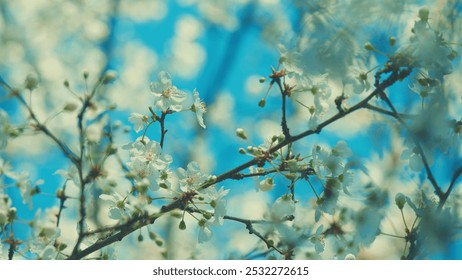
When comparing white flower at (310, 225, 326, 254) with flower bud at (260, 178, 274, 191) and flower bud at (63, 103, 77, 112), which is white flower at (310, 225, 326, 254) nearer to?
flower bud at (260, 178, 274, 191)

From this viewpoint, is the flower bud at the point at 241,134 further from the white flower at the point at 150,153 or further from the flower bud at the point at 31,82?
the flower bud at the point at 31,82

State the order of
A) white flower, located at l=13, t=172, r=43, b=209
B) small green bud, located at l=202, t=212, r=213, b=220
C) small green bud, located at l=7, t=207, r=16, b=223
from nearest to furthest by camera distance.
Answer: small green bud, located at l=202, t=212, r=213, b=220, small green bud, located at l=7, t=207, r=16, b=223, white flower, located at l=13, t=172, r=43, b=209

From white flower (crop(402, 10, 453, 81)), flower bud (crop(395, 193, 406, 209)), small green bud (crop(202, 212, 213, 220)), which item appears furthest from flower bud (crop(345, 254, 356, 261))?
white flower (crop(402, 10, 453, 81))

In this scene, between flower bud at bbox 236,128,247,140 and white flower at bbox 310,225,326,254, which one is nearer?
flower bud at bbox 236,128,247,140

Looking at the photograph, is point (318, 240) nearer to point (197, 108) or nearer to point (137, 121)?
point (197, 108)

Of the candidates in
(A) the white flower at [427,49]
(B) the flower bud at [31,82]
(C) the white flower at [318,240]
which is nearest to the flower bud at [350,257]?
(C) the white flower at [318,240]
